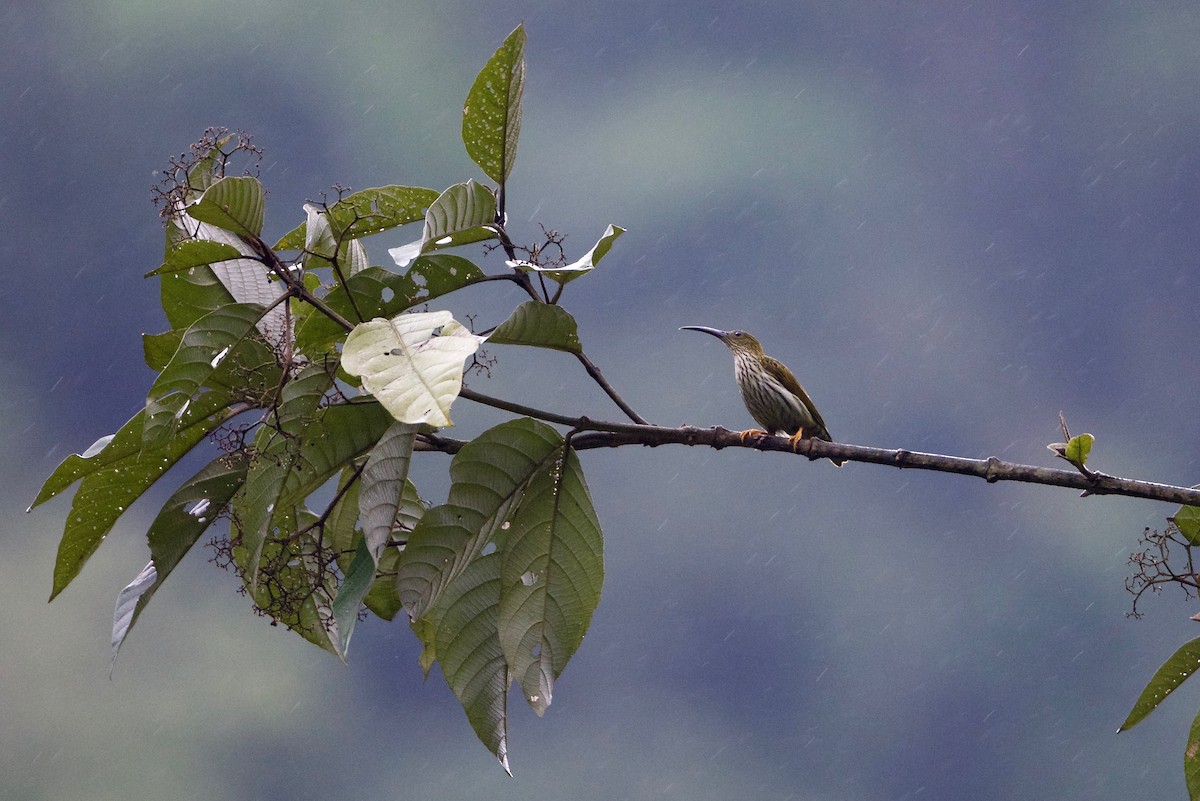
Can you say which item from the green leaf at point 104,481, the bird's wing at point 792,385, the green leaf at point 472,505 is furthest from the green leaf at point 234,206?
the bird's wing at point 792,385

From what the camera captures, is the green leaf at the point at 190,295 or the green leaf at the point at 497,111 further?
the green leaf at the point at 190,295

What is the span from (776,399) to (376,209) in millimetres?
1886

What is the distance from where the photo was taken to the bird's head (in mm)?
3734

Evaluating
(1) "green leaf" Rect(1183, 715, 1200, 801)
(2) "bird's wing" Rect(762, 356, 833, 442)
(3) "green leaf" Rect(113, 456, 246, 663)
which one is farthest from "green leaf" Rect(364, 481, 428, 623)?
(2) "bird's wing" Rect(762, 356, 833, 442)

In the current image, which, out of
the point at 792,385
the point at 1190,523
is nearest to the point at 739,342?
the point at 792,385

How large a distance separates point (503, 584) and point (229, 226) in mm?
672

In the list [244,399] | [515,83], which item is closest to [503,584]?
[244,399]

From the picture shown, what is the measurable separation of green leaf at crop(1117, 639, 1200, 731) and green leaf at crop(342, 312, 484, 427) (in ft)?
4.27

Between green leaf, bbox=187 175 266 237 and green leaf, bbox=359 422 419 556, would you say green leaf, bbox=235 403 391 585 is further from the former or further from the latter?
green leaf, bbox=187 175 266 237

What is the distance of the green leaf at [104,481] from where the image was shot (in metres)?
1.65

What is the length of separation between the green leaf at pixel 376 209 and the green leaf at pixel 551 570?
45cm

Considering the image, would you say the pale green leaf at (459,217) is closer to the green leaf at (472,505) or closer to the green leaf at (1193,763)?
the green leaf at (472,505)

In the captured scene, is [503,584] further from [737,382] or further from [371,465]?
[737,382]

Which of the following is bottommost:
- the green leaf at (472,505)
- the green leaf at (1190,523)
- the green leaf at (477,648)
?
the green leaf at (1190,523)
